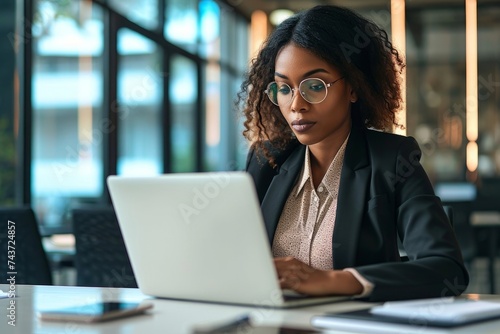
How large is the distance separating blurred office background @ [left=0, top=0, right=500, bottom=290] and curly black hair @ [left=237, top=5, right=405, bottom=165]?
23 centimetres

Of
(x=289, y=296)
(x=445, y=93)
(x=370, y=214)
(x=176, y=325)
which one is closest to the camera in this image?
(x=176, y=325)

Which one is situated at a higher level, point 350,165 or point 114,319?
point 350,165

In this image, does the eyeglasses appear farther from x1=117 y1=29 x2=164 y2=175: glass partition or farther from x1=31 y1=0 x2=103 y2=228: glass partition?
x1=117 y1=29 x2=164 y2=175: glass partition

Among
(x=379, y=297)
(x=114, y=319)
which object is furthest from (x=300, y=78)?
(x=114, y=319)

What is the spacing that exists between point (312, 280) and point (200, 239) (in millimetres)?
237

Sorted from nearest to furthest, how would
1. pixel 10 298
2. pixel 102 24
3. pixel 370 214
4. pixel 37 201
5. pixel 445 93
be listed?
pixel 10 298 → pixel 370 214 → pixel 37 201 → pixel 102 24 → pixel 445 93

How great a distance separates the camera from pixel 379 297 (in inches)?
62.4

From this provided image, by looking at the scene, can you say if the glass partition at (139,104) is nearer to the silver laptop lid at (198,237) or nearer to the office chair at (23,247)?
the office chair at (23,247)

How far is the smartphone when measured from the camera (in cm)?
139

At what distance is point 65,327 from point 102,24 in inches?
188

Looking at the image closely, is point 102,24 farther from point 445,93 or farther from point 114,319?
point 445,93

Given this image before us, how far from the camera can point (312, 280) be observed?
60.8 inches

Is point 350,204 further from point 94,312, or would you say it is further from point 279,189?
point 94,312

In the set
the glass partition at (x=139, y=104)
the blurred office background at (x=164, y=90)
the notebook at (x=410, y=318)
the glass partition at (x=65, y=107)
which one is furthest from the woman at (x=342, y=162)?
the glass partition at (x=139, y=104)
